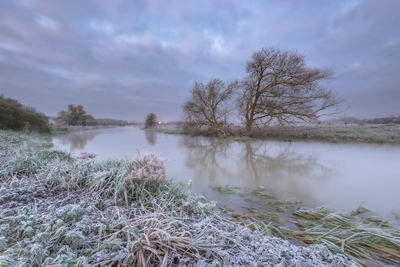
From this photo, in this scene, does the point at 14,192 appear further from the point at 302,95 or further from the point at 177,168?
the point at 302,95

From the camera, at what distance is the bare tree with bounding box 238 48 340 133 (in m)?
6.73

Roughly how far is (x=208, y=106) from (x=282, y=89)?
4548mm

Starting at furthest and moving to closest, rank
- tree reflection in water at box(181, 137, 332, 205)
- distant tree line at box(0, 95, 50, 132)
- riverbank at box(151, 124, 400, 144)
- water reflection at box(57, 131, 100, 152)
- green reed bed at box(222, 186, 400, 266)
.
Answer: distant tree line at box(0, 95, 50, 132), riverbank at box(151, 124, 400, 144), water reflection at box(57, 131, 100, 152), tree reflection in water at box(181, 137, 332, 205), green reed bed at box(222, 186, 400, 266)

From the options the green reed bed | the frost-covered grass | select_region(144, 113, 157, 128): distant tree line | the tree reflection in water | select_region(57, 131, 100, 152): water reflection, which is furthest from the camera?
select_region(144, 113, 157, 128): distant tree line

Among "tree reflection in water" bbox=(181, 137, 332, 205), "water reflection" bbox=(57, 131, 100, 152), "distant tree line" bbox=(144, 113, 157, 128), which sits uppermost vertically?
"distant tree line" bbox=(144, 113, 157, 128)

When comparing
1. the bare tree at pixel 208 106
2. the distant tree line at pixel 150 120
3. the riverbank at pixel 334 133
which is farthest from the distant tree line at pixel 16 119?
the distant tree line at pixel 150 120

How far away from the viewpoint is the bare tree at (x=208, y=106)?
31.6ft

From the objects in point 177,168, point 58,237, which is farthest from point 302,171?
point 58,237

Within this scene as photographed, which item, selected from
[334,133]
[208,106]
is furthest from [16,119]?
[334,133]

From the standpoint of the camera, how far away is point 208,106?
1018cm

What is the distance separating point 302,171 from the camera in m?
2.97

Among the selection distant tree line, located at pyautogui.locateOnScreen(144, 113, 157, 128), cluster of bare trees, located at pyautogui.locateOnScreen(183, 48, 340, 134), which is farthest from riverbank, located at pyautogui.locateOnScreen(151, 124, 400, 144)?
distant tree line, located at pyautogui.locateOnScreen(144, 113, 157, 128)

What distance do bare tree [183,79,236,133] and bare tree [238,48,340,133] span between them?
A: 1.62 m

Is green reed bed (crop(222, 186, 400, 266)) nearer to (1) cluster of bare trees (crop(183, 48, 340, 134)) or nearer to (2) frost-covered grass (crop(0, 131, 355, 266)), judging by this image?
(2) frost-covered grass (crop(0, 131, 355, 266))
